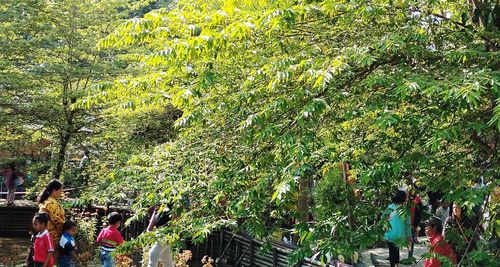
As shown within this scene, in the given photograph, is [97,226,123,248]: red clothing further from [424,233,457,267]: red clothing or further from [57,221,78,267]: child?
[424,233,457,267]: red clothing

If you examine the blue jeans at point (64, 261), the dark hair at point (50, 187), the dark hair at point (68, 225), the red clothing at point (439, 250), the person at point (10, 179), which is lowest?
the person at point (10, 179)

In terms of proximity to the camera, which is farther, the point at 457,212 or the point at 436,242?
the point at 457,212

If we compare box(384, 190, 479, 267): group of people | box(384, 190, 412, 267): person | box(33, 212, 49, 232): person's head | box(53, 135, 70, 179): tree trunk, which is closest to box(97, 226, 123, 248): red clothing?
box(33, 212, 49, 232): person's head

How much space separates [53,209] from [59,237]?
14.5 inches

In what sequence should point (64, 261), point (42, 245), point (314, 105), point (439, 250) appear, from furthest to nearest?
1. point (64, 261)
2. point (42, 245)
3. point (439, 250)
4. point (314, 105)

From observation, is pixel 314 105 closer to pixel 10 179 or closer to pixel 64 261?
pixel 64 261

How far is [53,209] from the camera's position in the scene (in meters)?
7.43

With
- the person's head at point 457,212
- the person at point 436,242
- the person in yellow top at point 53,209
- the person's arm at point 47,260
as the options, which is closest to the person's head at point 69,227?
the person in yellow top at point 53,209

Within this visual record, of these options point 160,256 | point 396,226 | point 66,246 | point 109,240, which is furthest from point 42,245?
point 396,226

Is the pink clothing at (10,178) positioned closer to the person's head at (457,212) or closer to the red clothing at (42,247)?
the red clothing at (42,247)

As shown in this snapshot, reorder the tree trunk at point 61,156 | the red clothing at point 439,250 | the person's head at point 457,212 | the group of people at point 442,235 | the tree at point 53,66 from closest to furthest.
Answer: the group of people at point 442,235 < the red clothing at point 439,250 < the person's head at point 457,212 < the tree at point 53,66 < the tree trunk at point 61,156

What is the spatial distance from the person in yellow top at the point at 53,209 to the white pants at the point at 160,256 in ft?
4.11

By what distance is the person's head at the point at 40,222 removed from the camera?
691 centimetres

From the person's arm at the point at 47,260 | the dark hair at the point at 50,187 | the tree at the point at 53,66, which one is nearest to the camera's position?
the person's arm at the point at 47,260
